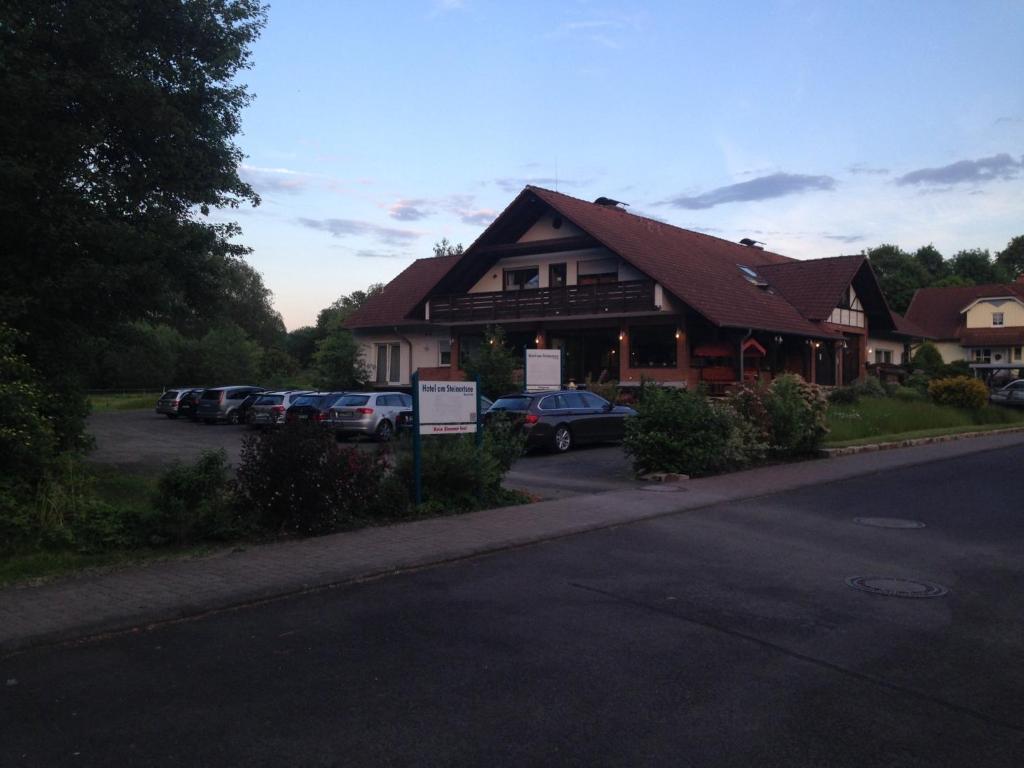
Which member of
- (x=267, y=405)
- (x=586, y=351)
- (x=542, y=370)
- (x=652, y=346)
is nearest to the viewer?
(x=542, y=370)

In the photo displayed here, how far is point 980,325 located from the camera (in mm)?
63656

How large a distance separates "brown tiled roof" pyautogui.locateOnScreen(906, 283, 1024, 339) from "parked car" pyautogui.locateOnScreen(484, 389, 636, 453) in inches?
1986

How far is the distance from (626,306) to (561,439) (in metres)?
13.2

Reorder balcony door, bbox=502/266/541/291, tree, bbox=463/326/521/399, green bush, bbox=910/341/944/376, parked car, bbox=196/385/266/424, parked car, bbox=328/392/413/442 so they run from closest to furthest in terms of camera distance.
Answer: parked car, bbox=328/392/413/442
tree, bbox=463/326/521/399
parked car, bbox=196/385/266/424
balcony door, bbox=502/266/541/291
green bush, bbox=910/341/944/376

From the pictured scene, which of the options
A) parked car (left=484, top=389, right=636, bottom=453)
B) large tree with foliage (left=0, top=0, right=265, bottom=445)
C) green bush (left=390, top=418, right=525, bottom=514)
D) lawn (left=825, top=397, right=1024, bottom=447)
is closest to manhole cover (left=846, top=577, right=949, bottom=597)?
green bush (left=390, top=418, right=525, bottom=514)

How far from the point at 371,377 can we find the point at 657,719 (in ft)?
129

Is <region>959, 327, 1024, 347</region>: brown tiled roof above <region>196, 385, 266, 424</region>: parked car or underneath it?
above

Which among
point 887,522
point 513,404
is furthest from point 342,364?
point 887,522

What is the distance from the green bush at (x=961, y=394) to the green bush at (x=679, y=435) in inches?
675

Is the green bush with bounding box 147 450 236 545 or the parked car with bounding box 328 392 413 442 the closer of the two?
the green bush with bounding box 147 450 236 545

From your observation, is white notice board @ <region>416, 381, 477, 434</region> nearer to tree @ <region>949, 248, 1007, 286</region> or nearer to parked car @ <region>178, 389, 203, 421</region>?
parked car @ <region>178, 389, 203, 421</region>

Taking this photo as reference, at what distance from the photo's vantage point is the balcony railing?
32625 mm

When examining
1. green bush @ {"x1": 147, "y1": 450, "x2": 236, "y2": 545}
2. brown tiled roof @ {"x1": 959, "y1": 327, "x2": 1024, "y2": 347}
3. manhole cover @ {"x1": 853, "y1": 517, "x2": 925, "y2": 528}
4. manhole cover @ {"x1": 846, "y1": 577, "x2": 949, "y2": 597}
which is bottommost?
manhole cover @ {"x1": 853, "y1": 517, "x2": 925, "y2": 528}

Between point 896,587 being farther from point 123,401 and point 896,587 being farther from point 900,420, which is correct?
point 123,401
